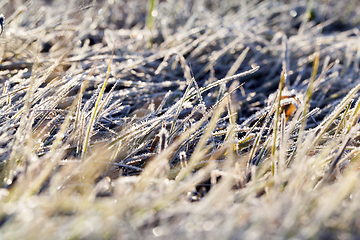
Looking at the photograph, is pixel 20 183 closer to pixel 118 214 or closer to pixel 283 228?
pixel 118 214

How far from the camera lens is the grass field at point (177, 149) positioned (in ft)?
1.48

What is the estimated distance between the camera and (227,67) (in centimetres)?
137

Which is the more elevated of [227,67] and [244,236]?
[244,236]

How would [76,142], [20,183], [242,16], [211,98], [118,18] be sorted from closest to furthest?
[20,183] → [76,142] → [211,98] → [242,16] → [118,18]

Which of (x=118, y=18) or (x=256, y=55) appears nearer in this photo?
(x=256, y=55)

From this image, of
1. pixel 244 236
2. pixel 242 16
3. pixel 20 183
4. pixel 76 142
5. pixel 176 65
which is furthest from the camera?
pixel 242 16

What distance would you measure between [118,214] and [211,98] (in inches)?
28.2

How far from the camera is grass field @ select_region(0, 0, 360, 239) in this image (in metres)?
0.45

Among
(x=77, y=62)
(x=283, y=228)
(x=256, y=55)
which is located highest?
(x=77, y=62)

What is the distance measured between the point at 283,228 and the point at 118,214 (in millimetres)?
268

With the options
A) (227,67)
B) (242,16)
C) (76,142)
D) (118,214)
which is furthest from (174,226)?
(242,16)

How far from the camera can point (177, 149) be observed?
0.75 metres

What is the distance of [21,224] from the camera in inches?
17.5

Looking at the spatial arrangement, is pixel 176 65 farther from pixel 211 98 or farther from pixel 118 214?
pixel 118 214
